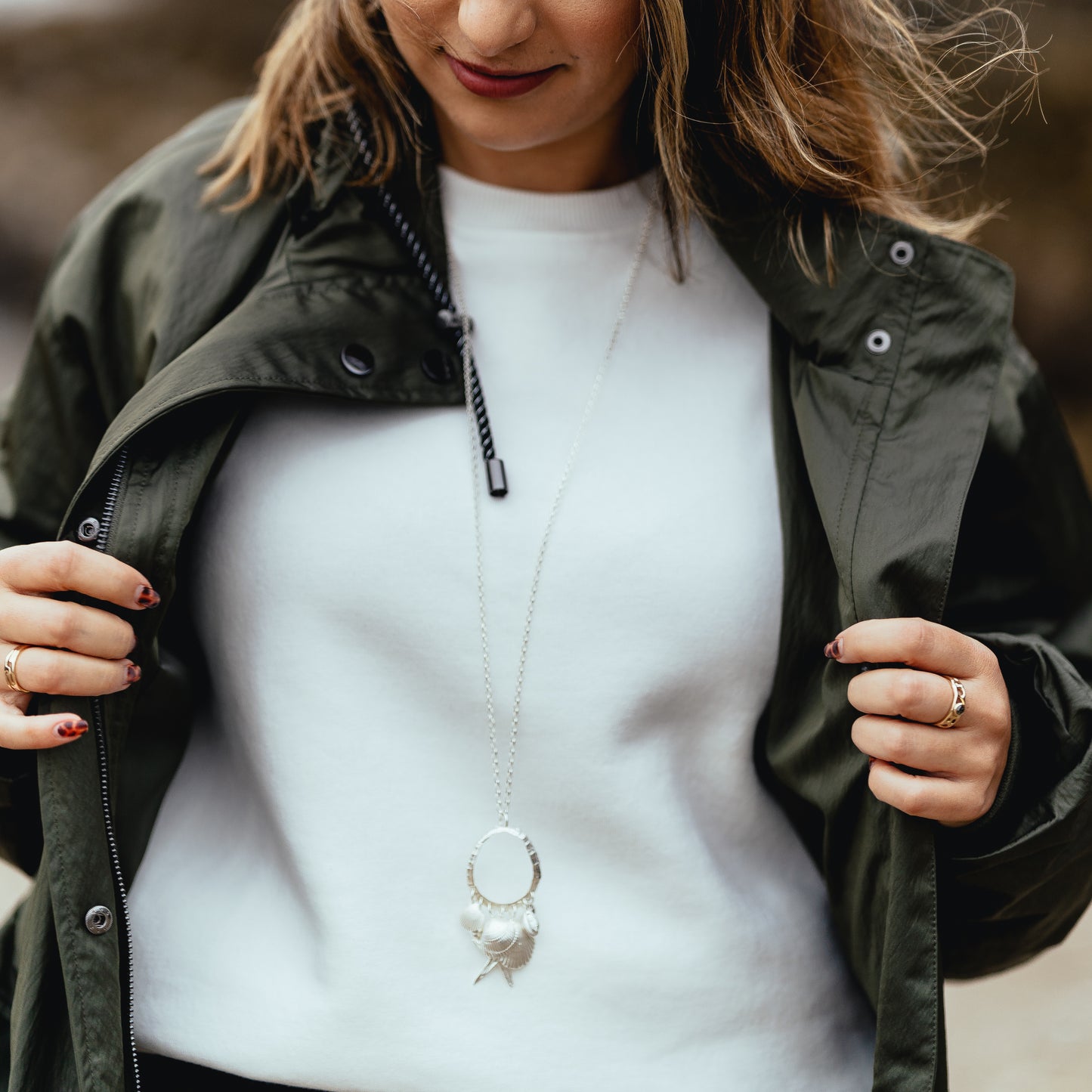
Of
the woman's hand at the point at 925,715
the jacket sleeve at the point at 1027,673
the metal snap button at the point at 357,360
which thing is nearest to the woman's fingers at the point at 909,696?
the woman's hand at the point at 925,715

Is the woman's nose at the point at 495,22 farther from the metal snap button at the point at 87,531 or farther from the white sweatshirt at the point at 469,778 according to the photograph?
the metal snap button at the point at 87,531

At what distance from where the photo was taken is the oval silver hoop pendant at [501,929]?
51.3 inches

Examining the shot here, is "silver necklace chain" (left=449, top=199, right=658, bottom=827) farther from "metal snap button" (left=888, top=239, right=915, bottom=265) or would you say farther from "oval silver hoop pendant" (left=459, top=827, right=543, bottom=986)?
"metal snap button" (left=888, top=239, right=915, bottom=265)

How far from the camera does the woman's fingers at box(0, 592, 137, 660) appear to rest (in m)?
1.19

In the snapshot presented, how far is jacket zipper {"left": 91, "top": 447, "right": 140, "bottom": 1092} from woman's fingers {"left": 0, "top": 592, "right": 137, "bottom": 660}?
2.8 inches

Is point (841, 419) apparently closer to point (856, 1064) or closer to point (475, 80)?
point (475, 80)

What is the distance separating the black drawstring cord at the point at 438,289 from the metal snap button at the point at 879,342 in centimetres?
47

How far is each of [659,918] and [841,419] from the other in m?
0.60

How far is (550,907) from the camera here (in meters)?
1.34

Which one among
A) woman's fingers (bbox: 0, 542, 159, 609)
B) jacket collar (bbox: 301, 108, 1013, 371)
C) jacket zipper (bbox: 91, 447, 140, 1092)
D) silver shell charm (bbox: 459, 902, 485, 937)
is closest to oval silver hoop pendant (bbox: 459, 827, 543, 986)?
silver shell charm (bbox: 459, 902, 485, 937)

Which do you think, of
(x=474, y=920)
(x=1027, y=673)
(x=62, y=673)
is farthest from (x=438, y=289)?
(x=1027, y=673)

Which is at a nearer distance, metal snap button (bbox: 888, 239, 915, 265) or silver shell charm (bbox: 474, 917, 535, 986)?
silver shell charm (bbox: 474, 917, 535, 986)

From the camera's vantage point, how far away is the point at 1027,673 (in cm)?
144

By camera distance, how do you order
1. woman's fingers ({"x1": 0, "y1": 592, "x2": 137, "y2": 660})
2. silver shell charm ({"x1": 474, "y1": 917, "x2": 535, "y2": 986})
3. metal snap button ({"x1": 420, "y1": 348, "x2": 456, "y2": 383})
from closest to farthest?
woman's fingers ({"x1": 0, "y1": 592, "x2": 137, "y2": 660}) < silver shell charm ({"x1": 474, "y1": 917, "x2": 535, "y2": 986}) < metal snap button ({"x1": 420, "y1": 348, "x2": 456, "y2": 383})
